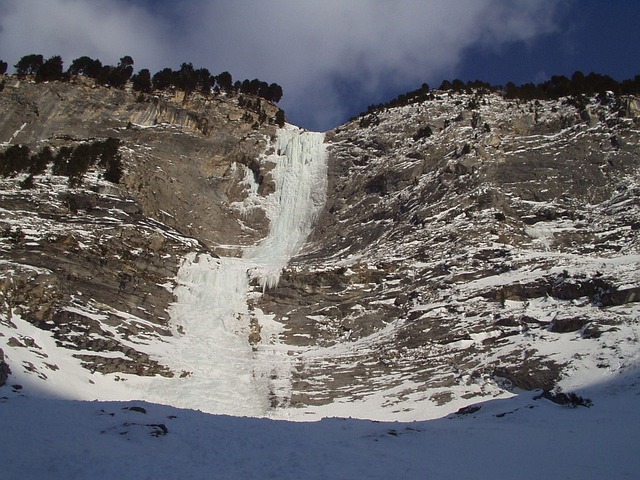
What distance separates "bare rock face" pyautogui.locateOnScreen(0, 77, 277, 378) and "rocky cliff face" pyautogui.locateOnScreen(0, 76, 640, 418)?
15cm

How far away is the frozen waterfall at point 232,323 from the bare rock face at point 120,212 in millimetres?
1189

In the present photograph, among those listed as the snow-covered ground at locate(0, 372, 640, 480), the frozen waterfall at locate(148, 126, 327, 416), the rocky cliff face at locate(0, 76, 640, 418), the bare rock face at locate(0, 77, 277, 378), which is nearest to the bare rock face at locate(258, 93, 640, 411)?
the rocky cliff face at locate(0, 76, 640, 418)

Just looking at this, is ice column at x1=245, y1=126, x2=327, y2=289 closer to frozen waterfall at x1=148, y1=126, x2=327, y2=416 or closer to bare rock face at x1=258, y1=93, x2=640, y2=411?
frozen waterfall at x1=148, y1=126, x2=327, y2=416

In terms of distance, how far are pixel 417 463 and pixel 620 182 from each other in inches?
1457

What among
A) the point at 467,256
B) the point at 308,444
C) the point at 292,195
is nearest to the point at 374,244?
the point at 467,256

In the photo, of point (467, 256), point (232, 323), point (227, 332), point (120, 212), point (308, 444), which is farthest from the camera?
point (120, 212)

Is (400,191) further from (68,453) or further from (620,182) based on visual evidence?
(68,453)

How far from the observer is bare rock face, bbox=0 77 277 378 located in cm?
3259

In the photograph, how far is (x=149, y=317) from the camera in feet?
118

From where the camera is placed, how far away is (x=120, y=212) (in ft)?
143

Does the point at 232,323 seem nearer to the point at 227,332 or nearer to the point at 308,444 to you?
the point at 227,332

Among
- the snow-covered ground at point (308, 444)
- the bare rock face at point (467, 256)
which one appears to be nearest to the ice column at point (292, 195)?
the bare rock face at point (467, 256)

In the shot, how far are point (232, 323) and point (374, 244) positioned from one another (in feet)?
42.7

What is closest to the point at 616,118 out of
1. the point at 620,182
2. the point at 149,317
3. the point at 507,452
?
the point at 620,182
